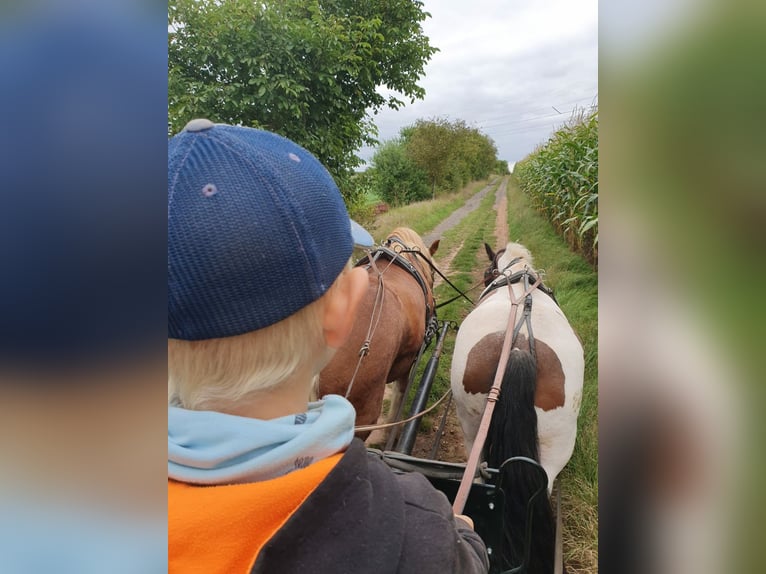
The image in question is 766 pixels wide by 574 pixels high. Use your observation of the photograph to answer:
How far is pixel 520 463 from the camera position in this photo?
201 centimetres

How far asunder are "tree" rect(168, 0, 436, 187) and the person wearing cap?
58.4 inches

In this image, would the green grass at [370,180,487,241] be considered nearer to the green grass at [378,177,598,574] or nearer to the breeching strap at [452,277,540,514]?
the green grass at [378,177,598,574]

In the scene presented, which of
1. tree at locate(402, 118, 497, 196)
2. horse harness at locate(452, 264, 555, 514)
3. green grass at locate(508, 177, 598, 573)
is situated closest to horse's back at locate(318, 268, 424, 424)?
horse harness at locate(452, 264, 555, 514)

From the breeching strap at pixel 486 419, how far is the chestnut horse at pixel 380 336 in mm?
597

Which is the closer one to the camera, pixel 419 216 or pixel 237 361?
pixel 237 361

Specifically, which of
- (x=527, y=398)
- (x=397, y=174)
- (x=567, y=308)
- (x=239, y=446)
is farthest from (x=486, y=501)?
(x=397, y=174)

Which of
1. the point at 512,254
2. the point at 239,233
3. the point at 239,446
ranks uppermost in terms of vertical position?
the point at 512,254

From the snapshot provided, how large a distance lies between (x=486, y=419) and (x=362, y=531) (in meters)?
1.26

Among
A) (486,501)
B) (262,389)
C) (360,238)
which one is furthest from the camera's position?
(486,501)

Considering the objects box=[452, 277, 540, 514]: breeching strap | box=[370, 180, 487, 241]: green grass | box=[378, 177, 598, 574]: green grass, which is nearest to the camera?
box=[452, 277, 540, 514]: breeching strap

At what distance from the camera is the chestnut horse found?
7.31 ft

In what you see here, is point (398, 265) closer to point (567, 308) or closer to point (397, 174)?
point (567, 308)
